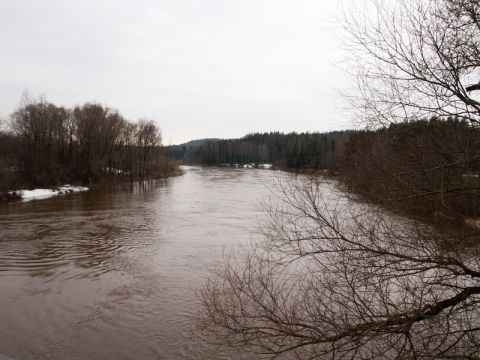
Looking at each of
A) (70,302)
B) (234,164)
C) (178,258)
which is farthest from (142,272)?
(234,164)

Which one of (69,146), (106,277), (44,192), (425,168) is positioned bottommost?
(106,277)

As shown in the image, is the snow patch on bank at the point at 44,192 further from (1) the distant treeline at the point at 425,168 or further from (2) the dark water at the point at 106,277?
(1) the distant treeline at the point at 425,168

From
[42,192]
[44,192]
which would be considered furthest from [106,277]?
[44,192]

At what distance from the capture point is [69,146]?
5016 cm

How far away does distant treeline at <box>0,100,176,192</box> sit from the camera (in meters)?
38.9

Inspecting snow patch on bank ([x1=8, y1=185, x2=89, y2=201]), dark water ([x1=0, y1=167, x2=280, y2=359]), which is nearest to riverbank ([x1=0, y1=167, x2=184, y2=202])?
snow patch on bank ([x1=8, y1=185, x2=89, y2=201])

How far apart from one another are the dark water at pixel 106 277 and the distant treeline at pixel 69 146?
1682cm

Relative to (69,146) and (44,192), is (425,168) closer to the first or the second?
(44,192)

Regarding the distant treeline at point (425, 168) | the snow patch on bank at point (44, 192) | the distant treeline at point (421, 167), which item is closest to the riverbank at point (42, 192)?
the snow patch on bank at point (44, 192)

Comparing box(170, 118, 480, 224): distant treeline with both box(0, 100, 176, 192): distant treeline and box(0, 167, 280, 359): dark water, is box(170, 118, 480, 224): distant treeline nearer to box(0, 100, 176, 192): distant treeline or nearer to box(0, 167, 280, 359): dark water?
box(0, 167, 280, 359): dark water

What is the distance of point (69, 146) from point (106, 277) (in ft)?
140

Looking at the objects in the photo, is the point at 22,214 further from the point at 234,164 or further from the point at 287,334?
the point at 234,164

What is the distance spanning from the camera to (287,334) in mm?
4305

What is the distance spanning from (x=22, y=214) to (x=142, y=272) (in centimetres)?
1461
